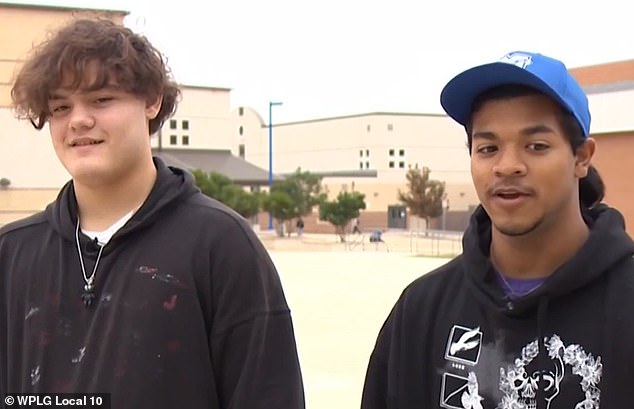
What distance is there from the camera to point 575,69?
44.8 metres

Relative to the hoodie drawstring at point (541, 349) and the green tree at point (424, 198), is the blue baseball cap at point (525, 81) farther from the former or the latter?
the green tree at point (424, 198)

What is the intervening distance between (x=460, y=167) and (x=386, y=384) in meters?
83.5

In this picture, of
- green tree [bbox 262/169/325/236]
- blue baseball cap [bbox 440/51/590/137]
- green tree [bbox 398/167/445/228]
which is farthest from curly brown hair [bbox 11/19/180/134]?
→ green tree [bbox 398/167/445/228]

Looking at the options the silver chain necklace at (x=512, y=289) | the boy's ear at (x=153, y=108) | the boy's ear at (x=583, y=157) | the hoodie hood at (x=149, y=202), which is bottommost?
the silver chain necklace at (x=512, y=289)

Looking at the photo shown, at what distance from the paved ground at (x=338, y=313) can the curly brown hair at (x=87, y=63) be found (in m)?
5.03

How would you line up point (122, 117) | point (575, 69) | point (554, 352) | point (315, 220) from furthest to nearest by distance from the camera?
point (315, 220) → point (575, 69) → point (122, 117) → point (554, 352)

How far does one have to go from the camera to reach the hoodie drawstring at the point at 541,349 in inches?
85.9

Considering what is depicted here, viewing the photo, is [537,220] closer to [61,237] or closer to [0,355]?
[61,237]

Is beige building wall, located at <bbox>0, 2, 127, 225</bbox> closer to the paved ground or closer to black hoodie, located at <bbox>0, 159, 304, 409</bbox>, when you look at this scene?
the paved ground

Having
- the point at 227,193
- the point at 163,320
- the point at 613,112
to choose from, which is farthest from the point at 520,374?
the point at 227,193

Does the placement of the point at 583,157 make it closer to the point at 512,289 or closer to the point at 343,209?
the point at 512,289

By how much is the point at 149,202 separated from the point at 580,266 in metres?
1.31

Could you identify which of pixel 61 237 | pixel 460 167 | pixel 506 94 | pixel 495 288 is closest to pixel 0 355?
pixel 61 237

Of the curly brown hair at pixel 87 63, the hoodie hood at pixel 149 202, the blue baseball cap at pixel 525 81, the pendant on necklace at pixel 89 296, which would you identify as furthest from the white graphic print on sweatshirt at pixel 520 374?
the curly brown hair at pixel 87 63
